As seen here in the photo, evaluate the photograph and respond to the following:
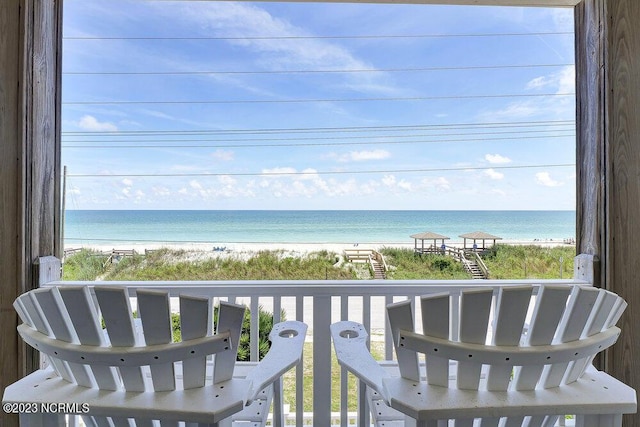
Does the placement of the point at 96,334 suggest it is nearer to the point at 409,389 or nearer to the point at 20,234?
the point at 409,389

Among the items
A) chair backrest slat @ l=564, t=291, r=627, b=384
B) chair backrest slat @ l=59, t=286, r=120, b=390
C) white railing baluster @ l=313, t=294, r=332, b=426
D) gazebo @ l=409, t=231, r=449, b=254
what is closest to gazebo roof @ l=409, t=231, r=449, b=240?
gazebo @ l=409, t=231, r=449, b=254

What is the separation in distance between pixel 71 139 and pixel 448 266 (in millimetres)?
2476

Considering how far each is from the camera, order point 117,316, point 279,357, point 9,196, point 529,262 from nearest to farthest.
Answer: point 117,316
point 279,357
point 9,196
point 529,262

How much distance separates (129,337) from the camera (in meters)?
0.74

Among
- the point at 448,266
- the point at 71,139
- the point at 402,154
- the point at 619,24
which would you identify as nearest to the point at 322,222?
the point at 402,154

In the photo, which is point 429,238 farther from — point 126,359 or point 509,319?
point 126,359

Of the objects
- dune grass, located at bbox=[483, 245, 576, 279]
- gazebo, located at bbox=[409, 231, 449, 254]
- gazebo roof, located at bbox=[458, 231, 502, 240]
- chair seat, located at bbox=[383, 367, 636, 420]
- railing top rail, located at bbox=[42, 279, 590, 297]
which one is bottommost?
chair seat, located at bbox=[383, 367, 636, 420]

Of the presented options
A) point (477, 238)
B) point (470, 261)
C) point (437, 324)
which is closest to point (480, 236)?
point (477, 238)

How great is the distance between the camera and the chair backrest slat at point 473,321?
73 cm

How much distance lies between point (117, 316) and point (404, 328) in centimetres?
71

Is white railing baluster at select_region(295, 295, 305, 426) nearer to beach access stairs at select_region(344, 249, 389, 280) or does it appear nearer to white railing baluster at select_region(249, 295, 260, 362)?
white railing baluster at select_region(249, 295, 260, 362)

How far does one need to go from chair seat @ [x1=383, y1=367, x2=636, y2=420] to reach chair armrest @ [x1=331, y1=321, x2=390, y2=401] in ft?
0.22

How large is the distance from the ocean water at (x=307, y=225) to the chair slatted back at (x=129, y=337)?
1.25 metres

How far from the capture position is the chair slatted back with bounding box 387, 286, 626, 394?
28.9 inches
